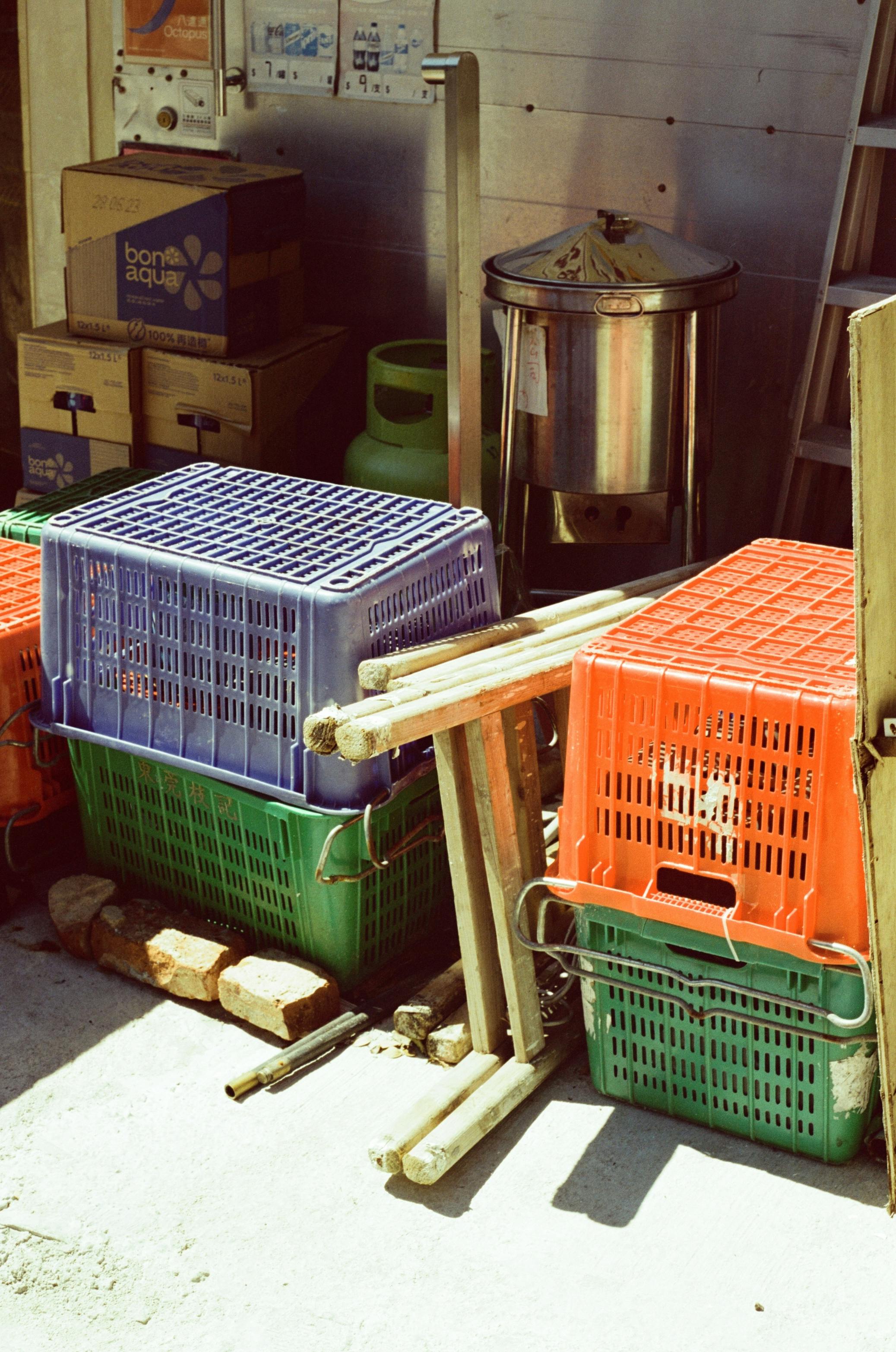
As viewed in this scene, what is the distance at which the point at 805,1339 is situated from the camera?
2.44 metres

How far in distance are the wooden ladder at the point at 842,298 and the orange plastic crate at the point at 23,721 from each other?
6.72 ft

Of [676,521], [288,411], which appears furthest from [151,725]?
[676,521]

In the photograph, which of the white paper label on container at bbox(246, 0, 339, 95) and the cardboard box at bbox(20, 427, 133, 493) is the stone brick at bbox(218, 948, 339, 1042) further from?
→ the white paper label on container at bbox(246, 0, 339, 95)

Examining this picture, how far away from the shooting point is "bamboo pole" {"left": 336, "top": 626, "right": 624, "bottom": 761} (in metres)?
2.58

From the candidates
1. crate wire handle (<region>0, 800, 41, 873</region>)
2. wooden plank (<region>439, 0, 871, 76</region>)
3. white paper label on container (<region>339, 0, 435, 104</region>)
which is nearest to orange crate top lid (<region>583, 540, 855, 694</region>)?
crate wire handle (<region>0, 800, 41, 873</region>)

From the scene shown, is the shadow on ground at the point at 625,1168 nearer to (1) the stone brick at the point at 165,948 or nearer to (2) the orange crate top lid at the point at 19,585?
(1) the stone brick at the point at 165,948

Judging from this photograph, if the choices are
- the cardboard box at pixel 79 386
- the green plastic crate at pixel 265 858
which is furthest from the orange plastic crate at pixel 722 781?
the cardboard box at pixel 79 386

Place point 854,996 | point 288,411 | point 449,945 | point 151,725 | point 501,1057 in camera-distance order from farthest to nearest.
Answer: point 288,411, point 449,945, point 151,725, point 501,1057, point 854,996

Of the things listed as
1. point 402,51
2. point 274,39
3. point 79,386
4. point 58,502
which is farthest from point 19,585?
point 274,39

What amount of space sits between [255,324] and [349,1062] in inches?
101

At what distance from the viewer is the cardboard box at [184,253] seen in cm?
461

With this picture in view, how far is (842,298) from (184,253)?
2030 mm

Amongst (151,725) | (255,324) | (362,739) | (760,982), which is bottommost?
(760,982)

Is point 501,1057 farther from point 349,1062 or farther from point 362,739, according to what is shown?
point 362,739
